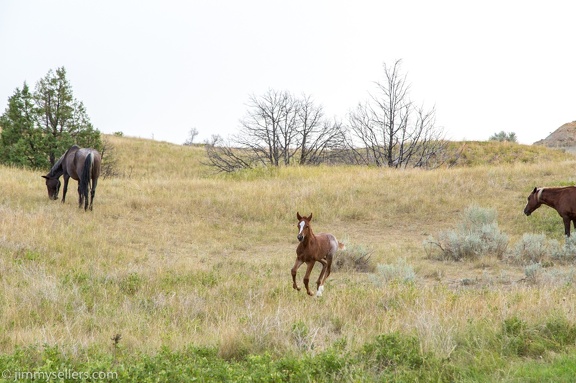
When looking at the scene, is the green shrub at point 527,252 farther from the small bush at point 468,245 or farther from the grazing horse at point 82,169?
the grazing horse at point 82,169

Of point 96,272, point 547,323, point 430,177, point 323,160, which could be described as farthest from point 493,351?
point 323,160

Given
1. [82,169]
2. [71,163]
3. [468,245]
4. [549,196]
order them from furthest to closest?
1. [71,163]
2. [82,169]
3. [549,196]
4. [468,245]

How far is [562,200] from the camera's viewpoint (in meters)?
12.2

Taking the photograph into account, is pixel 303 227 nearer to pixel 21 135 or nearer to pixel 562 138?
pixel 21 135

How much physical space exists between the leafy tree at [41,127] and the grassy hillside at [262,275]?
5.69 meters

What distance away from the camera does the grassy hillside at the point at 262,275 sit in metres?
4.84

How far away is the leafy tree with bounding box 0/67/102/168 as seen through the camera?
2572 cm

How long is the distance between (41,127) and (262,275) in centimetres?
2181

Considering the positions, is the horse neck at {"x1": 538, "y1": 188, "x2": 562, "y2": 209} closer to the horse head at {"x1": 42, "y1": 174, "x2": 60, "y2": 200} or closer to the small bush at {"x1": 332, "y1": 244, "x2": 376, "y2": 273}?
the small bush at {"x1": 332, "y1": 244, "x2": 376, "y2": 273}

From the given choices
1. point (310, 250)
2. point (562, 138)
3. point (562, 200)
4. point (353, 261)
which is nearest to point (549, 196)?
point (562, 200)

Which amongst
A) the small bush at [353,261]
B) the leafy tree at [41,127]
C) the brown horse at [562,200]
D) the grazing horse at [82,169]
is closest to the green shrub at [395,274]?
the small bush at [353,261]

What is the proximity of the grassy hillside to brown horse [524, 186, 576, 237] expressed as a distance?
1.25m

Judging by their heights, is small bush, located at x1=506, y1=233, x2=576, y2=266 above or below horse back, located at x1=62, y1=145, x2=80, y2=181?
below

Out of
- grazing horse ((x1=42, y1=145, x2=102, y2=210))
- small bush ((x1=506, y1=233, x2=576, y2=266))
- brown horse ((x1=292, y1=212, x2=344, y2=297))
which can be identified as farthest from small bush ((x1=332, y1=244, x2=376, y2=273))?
grazing horse ((x1=42, y1=145, x2=102, y2=210))
